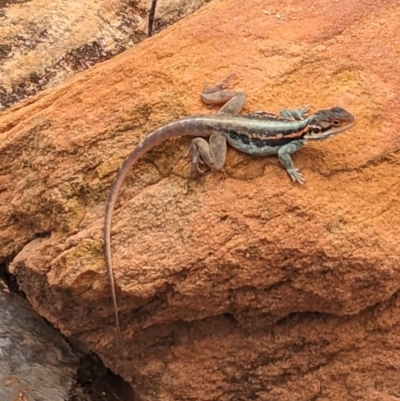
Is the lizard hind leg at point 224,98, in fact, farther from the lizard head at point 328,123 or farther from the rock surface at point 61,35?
the rock surface at point 61,35

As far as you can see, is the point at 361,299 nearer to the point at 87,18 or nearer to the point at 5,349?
the point at 5,349

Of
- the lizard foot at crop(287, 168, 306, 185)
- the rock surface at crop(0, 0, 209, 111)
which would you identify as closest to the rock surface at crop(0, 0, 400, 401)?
the lizard foot at crop(287, 168, 306, 185)

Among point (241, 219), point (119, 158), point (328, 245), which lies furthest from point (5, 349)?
point (328, 245)

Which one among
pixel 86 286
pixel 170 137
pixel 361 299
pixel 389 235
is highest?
pixel 170 137

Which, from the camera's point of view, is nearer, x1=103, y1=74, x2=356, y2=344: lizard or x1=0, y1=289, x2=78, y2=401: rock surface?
x1=103, y1=74, x2=356, y2=344: lizard

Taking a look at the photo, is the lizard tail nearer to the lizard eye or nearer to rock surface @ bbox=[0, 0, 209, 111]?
the lizard eye

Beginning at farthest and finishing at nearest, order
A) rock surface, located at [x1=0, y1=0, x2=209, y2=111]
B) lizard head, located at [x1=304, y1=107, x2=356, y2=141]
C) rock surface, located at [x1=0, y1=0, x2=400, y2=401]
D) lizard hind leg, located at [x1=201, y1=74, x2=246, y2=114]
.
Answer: rock surface, located at [x1=0, y1=0, x2=209, y2=111] → lizard hind leg, located at [x1=201, y1=74, x2=246, y2=114] → lizard head, located at [x1=304, y1=107, x2=356, y2=141] → rock surface, located at [x1=0, y1=0, x2=400, y2=401]

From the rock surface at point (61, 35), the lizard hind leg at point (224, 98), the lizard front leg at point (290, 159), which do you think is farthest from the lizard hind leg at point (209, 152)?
the rock surface at point (61, 35)
